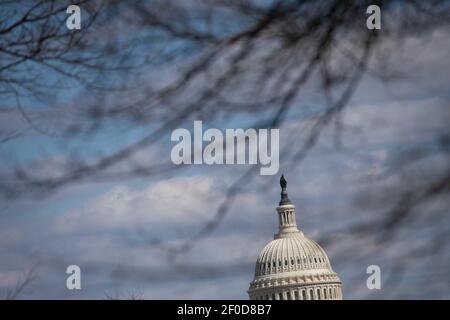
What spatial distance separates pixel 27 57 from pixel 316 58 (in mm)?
2669

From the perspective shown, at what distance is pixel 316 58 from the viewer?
9867 millimetres
